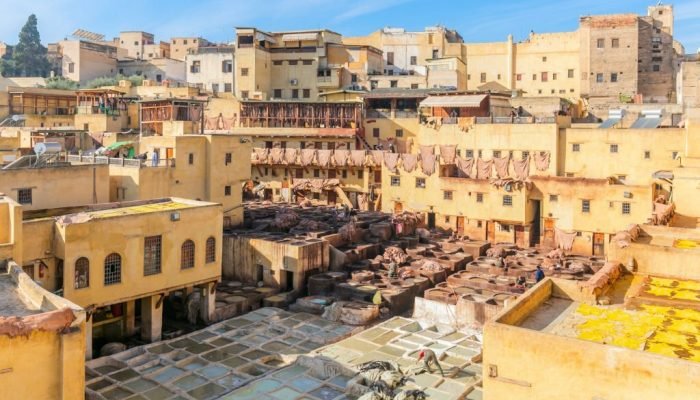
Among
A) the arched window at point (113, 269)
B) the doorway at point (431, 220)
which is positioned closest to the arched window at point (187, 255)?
the arched window at point (113, 269)

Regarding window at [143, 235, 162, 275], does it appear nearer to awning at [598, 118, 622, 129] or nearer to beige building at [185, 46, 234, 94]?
awning at [598, 118, 622, 129]

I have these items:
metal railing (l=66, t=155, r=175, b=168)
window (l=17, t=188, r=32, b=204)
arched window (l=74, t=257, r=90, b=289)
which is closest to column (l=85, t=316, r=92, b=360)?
arched window (l=74, t=257, r=90, b=289)

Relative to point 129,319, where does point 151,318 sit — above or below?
above

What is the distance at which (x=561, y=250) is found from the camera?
129 ft

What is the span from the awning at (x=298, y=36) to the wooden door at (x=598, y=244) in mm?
35515

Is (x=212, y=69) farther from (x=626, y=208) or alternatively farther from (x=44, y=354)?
(x=44, y=354)

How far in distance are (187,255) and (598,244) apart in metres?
25.4

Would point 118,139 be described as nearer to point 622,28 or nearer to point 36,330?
point 36,330

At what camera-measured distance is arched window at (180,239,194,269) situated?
88.2ft

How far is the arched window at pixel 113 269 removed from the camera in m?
24.4

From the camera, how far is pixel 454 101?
4862 centimetres

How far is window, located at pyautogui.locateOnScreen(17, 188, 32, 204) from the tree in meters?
69.9

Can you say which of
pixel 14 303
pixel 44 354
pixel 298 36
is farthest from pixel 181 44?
pixel 44 354

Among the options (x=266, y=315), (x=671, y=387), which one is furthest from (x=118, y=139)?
(x=671, y=387)
